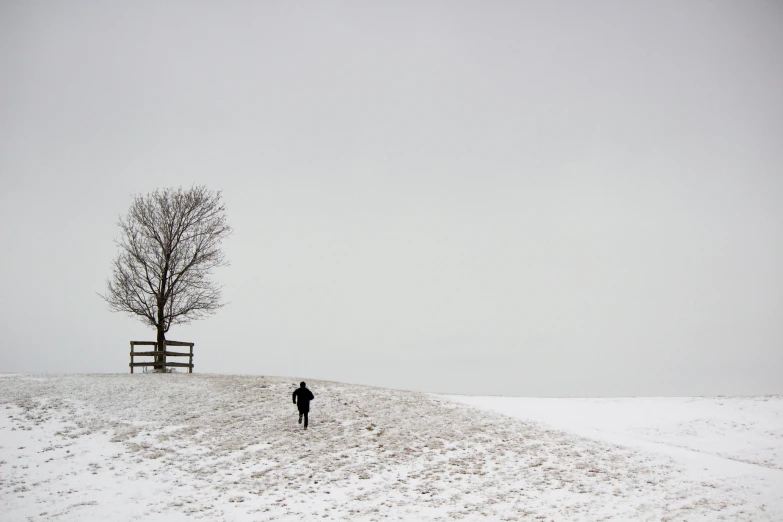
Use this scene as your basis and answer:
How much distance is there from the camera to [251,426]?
23.5 metres

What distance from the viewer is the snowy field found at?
16766 millimetres

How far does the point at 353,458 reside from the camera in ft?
67.7

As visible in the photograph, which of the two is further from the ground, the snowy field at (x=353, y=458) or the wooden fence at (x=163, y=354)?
the wooden fence at (x=163, y=354)

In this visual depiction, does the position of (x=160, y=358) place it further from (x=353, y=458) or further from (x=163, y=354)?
(x=353, y=458)

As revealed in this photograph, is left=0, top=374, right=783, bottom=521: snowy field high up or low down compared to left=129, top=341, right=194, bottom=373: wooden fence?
down

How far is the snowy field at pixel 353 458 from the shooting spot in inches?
660

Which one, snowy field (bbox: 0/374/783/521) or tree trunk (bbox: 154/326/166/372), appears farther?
tree trunk (bbox: 154/326/166/372)

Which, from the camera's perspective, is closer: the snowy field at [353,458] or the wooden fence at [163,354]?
the snowy field at [353,458]

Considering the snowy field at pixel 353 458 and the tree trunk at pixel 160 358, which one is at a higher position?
the tree trunk at pixel 160 358

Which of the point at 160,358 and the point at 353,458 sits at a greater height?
the point at 160,358

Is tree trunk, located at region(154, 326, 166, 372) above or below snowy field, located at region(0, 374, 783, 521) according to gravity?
above

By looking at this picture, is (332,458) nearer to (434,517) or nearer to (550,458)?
(434,517)

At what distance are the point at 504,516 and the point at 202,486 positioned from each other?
1003cm

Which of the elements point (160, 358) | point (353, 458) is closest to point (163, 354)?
point (160, 358)
